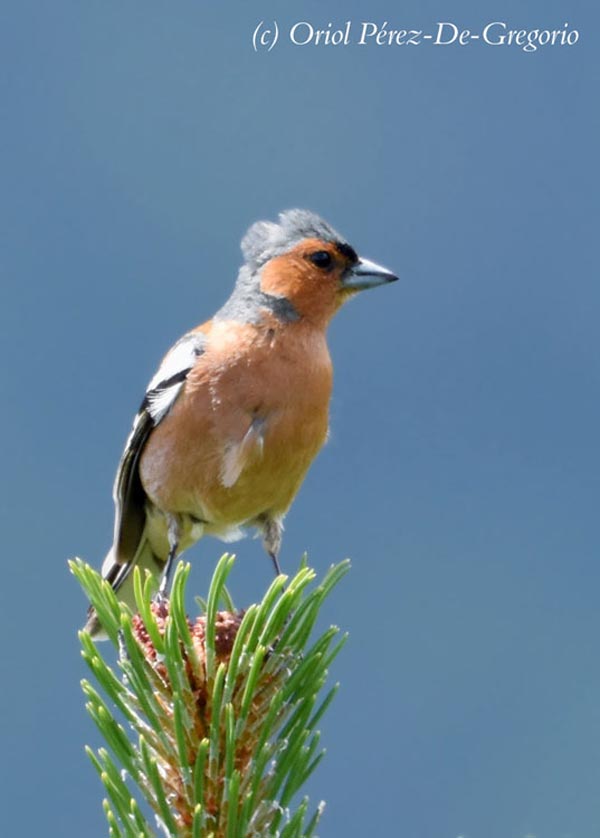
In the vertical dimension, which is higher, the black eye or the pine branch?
the black eye

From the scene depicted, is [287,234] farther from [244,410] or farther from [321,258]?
[244,410]

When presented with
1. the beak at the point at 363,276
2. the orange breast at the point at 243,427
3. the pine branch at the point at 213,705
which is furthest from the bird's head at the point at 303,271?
the pine branch at the point at 213,705

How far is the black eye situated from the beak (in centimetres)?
6

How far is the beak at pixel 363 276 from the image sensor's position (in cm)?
314

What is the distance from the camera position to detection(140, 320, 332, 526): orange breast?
106 inches

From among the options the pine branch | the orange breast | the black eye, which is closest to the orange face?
the black eye

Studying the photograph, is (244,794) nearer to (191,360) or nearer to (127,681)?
(127,681)

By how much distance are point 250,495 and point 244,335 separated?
422 mm

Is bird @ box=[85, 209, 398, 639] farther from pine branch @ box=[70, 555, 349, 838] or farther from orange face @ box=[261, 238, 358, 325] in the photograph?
pine branch @ box=[70, 555, 349, 838]

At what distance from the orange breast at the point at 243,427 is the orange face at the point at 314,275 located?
0.21m

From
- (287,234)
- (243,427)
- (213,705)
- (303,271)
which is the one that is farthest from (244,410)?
(213,705)

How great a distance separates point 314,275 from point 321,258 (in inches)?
2.3

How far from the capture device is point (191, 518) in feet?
9.64

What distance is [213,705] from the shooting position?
149 cm
